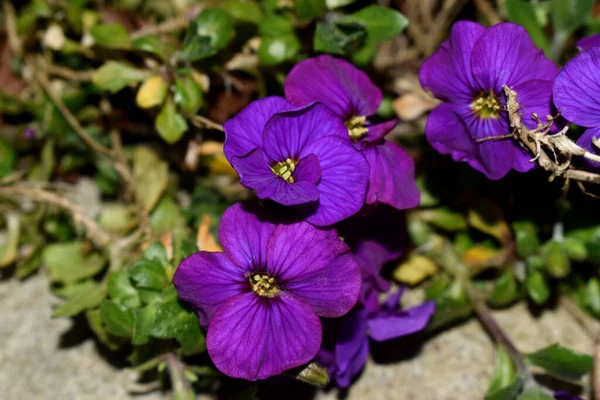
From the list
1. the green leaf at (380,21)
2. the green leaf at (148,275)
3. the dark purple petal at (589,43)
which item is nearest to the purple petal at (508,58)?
the dark purple petal at (589,43)

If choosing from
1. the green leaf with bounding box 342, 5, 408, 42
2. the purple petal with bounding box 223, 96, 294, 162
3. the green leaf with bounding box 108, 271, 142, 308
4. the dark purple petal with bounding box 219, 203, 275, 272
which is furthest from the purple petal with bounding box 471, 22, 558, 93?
the green leaf with bounding box 108, 271, 142, 308

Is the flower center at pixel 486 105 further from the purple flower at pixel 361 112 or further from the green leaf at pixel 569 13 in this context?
the green leaf at pixel 569 13

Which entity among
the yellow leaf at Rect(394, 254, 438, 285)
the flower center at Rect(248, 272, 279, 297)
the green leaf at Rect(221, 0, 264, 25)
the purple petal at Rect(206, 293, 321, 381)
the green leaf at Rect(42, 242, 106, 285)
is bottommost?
the green leaf at Rect(42, 242, 106, 285)

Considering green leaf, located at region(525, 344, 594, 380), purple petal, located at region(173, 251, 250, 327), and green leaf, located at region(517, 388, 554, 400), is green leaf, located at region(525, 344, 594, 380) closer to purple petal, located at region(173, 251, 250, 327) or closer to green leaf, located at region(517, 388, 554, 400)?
green leaf, located at region(517, 388, 554, 400)

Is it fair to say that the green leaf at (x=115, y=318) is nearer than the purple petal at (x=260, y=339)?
No

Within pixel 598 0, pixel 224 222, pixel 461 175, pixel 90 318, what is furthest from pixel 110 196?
pixel 598 0

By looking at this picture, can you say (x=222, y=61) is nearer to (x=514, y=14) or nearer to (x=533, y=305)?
(x=514, y=14)

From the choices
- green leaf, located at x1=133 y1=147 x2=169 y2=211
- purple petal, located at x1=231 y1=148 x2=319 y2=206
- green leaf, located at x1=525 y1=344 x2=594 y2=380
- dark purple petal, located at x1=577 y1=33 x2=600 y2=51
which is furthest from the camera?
green leaf, located at x1=133 y1=147 x2=169 y2=211

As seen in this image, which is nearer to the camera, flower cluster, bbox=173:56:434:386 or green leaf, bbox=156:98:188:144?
flower cluster, bbox=173:56:434:386
